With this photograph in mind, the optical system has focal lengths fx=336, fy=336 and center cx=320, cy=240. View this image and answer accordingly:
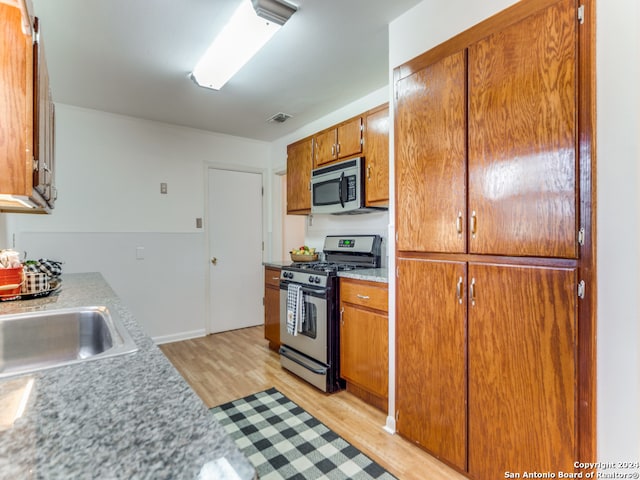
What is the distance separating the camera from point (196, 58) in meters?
2.29

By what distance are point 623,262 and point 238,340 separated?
3.38 metres

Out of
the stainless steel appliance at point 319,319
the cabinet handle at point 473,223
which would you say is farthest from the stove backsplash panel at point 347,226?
the cabinet handle at point 473,223

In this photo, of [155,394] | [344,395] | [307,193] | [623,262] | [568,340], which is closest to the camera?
[155,394]

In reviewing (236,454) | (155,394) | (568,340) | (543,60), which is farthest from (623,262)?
(155,394)

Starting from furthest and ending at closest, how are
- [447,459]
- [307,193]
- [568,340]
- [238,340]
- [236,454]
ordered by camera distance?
[238,340] < [307,193] < [447,459] < [568,340] < [236,454]

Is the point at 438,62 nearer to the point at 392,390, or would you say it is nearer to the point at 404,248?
the point at 404,248

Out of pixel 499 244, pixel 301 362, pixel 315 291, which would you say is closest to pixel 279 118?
pixel 315 291

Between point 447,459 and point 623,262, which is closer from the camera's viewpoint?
point 623,262

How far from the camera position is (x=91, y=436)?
520mm

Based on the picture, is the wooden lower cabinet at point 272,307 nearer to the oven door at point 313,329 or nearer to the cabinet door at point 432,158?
the oven door at point 313,329

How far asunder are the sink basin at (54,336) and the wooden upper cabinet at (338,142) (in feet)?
6.82

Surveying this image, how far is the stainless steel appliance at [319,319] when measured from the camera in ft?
8.10

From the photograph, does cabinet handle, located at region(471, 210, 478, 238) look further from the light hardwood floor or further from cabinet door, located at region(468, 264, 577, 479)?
the light hardwood floor

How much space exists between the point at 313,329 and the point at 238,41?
2016mm
